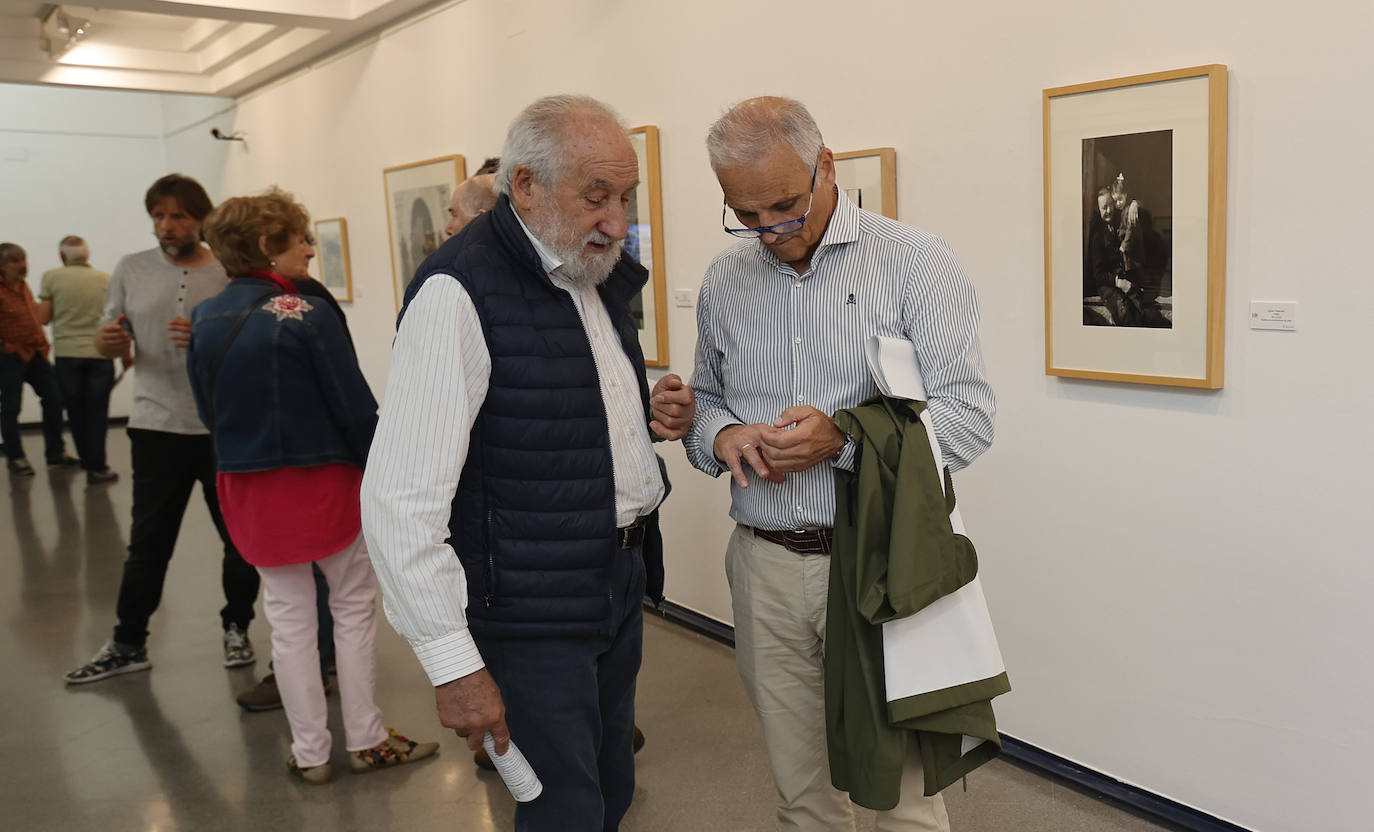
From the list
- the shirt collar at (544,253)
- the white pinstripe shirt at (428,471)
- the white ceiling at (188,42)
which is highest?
the white ceiling at (188,42)

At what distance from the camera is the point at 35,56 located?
8.43 m

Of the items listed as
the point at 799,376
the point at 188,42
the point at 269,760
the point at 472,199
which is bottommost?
the point at 269,760

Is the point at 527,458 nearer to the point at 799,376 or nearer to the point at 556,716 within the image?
the point at 556,716

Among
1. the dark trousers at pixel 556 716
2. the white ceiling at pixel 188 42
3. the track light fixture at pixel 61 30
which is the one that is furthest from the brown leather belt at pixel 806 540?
the track light fixture at pixel 61 30

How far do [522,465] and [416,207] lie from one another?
5.17m

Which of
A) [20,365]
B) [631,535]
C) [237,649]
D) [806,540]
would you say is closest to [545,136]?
[631,535]

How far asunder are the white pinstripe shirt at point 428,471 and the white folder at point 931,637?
75cm

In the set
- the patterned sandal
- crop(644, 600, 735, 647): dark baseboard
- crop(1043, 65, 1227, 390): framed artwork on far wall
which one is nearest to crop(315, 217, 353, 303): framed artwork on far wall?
crop(644, 600, 735, 647): dark baseboard

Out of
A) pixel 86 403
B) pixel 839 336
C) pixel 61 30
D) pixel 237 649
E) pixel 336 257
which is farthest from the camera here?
pixel 86 403

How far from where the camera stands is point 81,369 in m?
9.18

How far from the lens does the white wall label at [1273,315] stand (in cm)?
254

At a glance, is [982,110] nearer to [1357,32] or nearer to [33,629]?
[1357,32]

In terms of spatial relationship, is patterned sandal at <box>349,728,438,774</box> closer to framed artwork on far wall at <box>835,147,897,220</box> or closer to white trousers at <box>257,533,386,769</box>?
white trousers at <box>257,533,386,769</box>

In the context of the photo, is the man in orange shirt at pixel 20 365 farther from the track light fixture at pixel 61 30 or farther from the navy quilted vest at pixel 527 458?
the navy quilted vest at pixel 527 458
